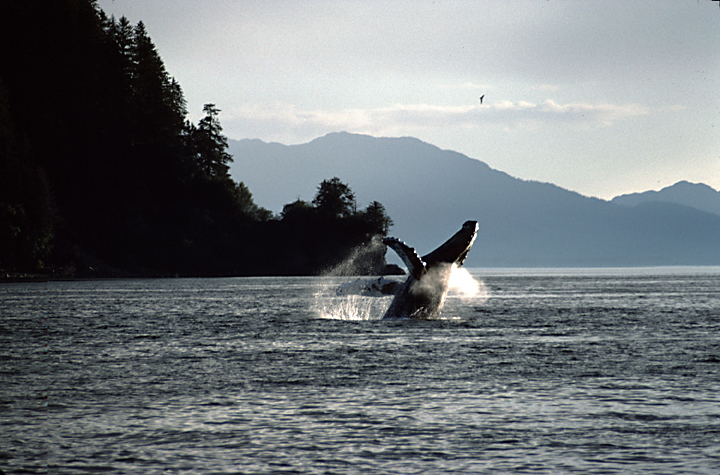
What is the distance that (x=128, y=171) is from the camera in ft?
393

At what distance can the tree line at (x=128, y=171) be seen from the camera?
107188 mm

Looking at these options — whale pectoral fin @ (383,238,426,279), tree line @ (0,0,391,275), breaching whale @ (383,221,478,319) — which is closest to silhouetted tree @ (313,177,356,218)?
tree line @ (0,0,391,275)

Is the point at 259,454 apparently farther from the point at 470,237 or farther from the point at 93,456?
the point at 470,237

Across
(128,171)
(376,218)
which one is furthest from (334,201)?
(128,171)

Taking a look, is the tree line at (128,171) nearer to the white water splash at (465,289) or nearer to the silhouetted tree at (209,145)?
the silhouetted tree at (209,145)

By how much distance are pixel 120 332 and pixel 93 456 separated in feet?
52.3

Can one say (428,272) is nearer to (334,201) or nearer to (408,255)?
(408,255)

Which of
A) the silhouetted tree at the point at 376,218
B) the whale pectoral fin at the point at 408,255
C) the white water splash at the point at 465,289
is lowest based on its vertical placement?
the white water splash at the point at 465,289

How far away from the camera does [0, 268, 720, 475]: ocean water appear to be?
26.9ft

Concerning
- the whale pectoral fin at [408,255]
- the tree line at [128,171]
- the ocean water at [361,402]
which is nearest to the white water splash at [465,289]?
the whale pectoral fin at [408,255]

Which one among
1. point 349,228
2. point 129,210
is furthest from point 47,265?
point 349,228

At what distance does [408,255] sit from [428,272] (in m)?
1.81

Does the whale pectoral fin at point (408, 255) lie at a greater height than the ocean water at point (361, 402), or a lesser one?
greater

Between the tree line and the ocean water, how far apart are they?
78.7m
